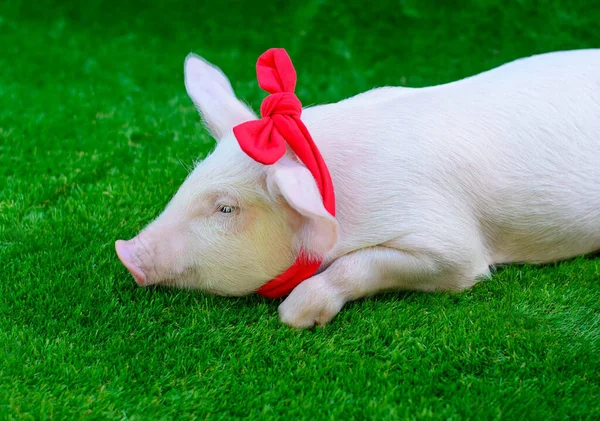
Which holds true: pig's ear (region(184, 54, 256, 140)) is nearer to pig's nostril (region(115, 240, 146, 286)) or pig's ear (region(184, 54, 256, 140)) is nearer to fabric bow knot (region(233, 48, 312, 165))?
fabric bow knot (region(233, 48, 312, 165))

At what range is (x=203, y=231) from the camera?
8.98ft

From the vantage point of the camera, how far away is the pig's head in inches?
106

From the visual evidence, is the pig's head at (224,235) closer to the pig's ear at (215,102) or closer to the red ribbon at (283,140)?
the red ribbon at (283,140)

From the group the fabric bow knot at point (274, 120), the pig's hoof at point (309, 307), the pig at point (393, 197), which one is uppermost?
the fabric bow knot at point (274, 120)

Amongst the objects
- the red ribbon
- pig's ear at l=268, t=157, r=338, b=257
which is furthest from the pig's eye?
the red ribbon

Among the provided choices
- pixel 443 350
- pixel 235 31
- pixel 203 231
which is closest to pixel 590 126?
pixel 443 350

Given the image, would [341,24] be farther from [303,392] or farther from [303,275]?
[303,392]

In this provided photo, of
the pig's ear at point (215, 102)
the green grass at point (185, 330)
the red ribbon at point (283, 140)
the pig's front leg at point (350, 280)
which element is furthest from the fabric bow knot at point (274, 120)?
the green grass at point (185, 330)

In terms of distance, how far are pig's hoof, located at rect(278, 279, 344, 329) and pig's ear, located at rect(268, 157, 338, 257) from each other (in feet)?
0.50

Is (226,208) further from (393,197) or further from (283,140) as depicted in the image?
(393,197)

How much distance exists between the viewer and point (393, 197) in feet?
9.10

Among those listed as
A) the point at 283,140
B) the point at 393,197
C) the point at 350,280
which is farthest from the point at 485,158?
the point at 283,140

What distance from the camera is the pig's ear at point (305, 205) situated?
2400mm

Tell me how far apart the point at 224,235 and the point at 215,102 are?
0.59 m
